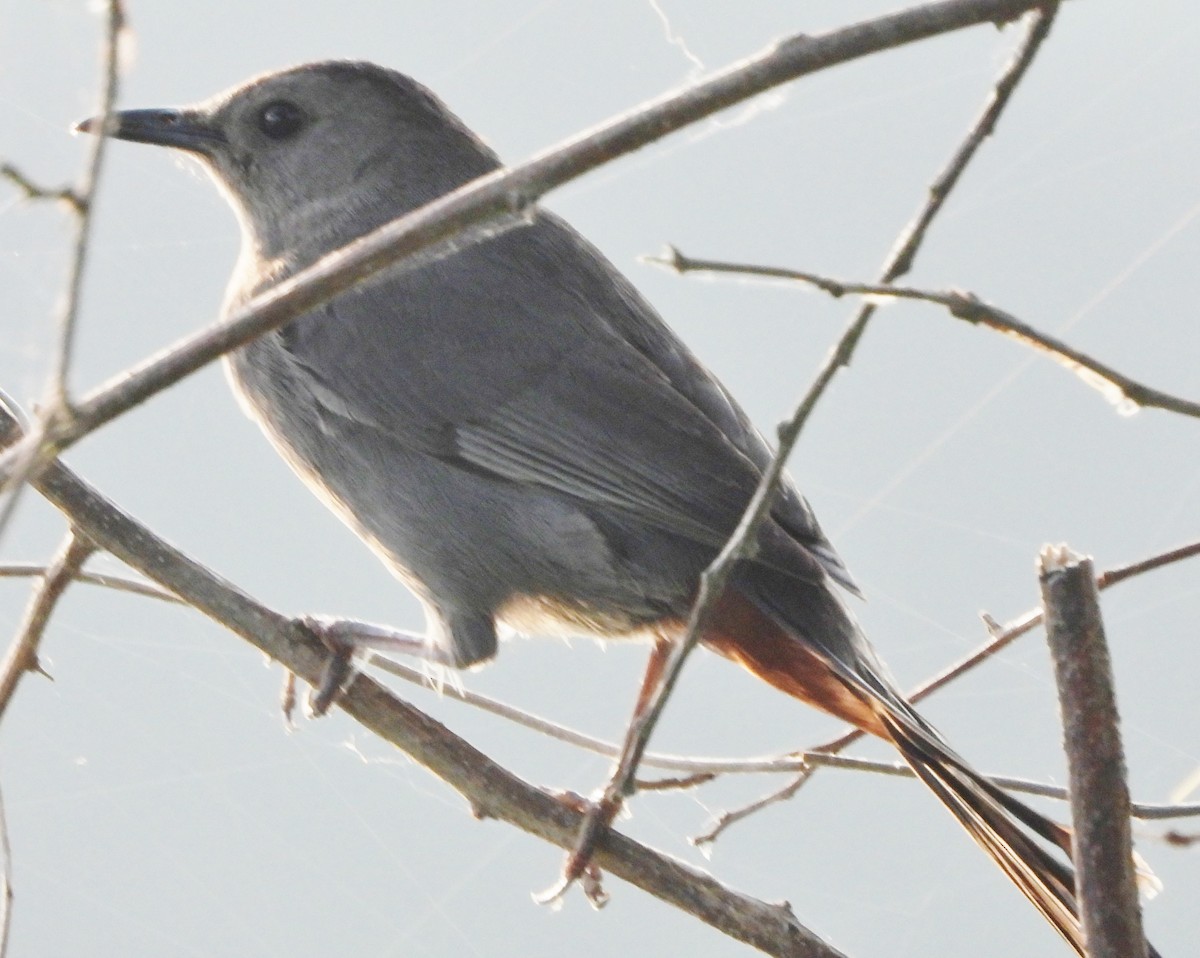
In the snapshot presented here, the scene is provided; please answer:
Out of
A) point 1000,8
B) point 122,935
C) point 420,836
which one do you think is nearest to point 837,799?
point 420,836

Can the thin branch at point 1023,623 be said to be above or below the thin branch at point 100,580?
above

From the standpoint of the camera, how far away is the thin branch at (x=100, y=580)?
2.85m

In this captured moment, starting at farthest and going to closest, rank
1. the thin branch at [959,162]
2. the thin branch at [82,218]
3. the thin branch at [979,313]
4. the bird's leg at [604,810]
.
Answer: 1. the bird's leg at [604,810]
2. the thin branch at [959,162]
3. the thin branch at [979,313]
4. the thin branch at [82,218]

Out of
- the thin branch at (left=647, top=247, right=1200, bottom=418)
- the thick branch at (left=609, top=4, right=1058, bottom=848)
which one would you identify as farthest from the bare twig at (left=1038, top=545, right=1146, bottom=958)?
the thick branch at (left=609, top=4, right=1058, bottom=848)

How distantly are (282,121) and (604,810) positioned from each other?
243 centimetres

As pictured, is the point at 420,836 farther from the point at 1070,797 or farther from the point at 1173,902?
the point at 1070,797

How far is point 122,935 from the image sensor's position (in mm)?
4293

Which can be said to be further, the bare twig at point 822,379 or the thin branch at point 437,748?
the thin branch at point 437,748

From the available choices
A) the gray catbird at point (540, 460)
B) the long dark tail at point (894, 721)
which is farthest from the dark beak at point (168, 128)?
the long dark tail at point (894, 721)

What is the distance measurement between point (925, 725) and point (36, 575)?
5.25 ft

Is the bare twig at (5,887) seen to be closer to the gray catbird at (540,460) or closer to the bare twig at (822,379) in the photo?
the gray catbird at (540,460)

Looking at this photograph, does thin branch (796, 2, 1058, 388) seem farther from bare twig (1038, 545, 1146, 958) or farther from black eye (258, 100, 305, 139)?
black eye (258, 100, 305, 139)

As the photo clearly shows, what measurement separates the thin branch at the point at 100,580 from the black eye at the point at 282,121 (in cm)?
158

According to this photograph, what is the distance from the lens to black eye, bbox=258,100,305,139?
4.16m
